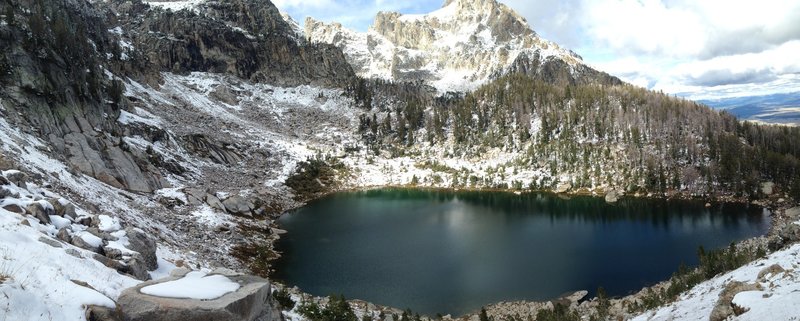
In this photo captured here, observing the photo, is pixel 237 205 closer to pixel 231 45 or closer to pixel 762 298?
pixel 762 298

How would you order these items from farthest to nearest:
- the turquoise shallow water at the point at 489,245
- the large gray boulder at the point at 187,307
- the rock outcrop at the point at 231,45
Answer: the rock outcrop at the point at 231,45, the turquoise shallow water at the point at 489,245, the large gray boulder at the point at 187,307

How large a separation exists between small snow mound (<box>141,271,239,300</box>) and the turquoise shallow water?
70.9 ft

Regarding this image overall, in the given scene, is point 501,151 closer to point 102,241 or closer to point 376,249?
point 376,249

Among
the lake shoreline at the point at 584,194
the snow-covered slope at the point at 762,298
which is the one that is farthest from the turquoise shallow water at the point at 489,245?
the snow-covered slope at the point at 762,298

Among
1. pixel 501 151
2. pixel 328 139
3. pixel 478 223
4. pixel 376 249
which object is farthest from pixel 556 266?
pixel 328 139

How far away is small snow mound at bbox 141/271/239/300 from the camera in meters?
10.9

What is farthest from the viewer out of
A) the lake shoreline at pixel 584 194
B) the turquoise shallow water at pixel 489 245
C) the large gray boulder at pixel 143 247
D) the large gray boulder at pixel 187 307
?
the turquoise shallow water at pixel 489 245

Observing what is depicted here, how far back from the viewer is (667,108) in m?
120

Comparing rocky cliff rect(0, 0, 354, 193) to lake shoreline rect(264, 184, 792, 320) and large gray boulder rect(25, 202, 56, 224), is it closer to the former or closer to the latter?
large gray boulder rect(25, 202, 56, 224)

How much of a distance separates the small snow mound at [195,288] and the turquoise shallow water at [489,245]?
851 inches

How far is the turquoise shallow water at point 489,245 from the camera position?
3666cm

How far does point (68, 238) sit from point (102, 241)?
126cm

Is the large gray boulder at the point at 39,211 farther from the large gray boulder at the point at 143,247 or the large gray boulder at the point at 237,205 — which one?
the large gray boulder at the point at 237,205

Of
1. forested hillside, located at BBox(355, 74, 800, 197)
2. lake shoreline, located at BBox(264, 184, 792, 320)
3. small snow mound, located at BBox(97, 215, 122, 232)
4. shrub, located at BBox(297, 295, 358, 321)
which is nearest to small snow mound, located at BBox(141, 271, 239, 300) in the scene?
small snow mound, located at BBox(97, 215, 122, 232)
